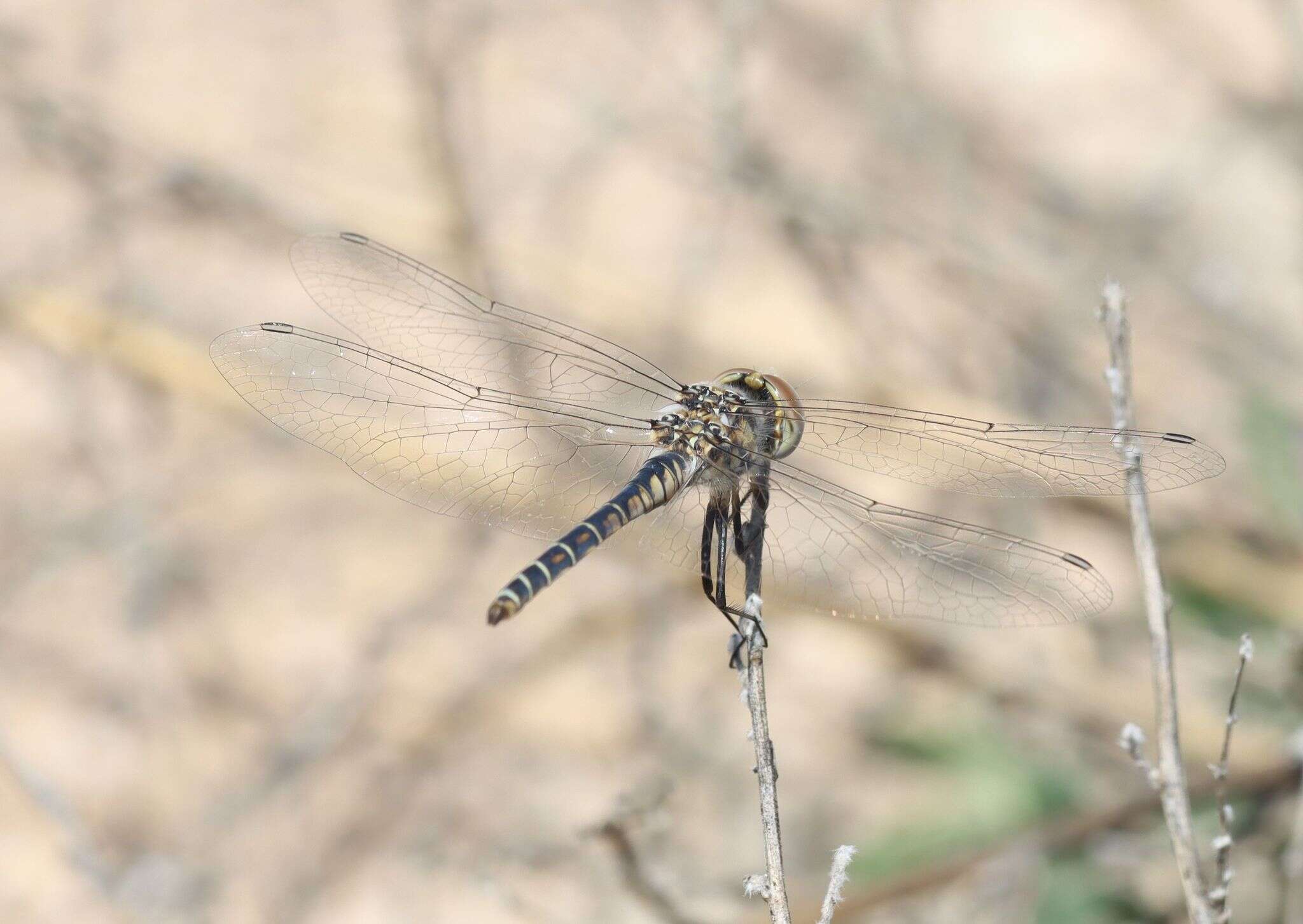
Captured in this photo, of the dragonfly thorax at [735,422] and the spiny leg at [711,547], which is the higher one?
the dragonfly thorax at [735,422]

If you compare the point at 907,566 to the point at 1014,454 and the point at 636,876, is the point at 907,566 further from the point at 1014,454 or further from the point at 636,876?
the point at 636,876

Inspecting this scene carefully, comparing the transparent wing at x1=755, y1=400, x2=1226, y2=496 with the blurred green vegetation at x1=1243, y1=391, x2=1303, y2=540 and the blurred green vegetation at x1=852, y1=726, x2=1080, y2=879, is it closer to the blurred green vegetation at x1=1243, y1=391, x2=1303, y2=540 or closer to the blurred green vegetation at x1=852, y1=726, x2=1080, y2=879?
the blurred green vegetation at x1=852, y1=726, x2=1080, y2=879

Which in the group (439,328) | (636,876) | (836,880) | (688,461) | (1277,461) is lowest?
(836,880)

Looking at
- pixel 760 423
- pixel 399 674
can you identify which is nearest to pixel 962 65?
pixel 760 423

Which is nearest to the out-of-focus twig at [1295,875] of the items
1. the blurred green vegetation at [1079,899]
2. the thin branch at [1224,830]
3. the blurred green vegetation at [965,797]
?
the blurred green vegetation at [1079,899]

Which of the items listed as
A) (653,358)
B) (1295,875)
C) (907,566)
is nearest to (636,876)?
(907,566)

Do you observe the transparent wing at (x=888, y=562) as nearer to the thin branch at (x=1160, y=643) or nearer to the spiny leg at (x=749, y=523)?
the spiny leg at (x=749, y=523)

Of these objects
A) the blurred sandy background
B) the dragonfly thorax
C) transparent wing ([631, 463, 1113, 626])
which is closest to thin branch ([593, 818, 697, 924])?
the blurred sandy background
